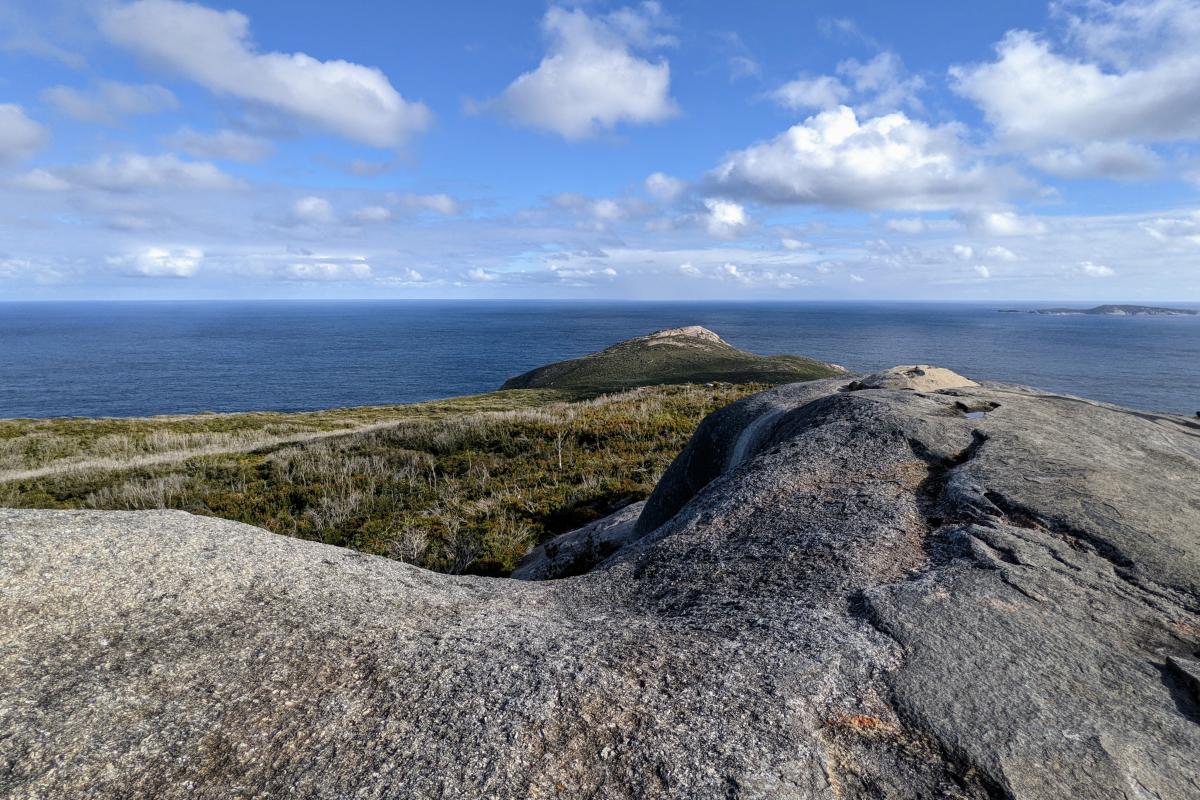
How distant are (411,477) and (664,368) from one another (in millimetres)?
69572

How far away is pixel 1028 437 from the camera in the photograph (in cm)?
823

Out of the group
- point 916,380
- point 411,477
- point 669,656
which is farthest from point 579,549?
point 411,477

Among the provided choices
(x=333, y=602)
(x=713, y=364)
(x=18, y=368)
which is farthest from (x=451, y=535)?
(x=18, y=368)

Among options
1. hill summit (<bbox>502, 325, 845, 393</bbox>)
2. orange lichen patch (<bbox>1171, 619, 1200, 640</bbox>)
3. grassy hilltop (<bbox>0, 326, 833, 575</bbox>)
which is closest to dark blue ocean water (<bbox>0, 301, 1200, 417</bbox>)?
hill summit (<bbox>502, 325, 845, 393</bbox>)

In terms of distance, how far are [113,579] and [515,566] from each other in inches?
277

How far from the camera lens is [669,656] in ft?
14.7

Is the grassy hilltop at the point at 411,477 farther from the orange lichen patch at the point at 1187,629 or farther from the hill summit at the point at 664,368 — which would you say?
the hill summit at the point at 664,368

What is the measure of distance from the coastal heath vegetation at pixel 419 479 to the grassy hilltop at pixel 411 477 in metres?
0.05

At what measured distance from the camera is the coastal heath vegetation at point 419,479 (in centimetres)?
1334

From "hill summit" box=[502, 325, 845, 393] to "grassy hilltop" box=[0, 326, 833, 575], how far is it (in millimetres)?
41050

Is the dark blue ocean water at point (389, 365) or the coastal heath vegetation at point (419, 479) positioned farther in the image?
the dark blue ocean water at point (389, 365)

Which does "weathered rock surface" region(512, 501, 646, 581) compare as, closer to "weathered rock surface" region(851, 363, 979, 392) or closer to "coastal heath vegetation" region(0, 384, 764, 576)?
"coastal heath vegetation" region(0, 384, 764, 576)

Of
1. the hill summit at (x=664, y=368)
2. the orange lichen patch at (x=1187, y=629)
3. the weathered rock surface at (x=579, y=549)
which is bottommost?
the hill summit at (x=664, y=368)

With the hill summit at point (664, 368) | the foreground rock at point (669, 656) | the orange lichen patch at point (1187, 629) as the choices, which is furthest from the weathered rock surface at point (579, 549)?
the hill summit at point (664, 368)
